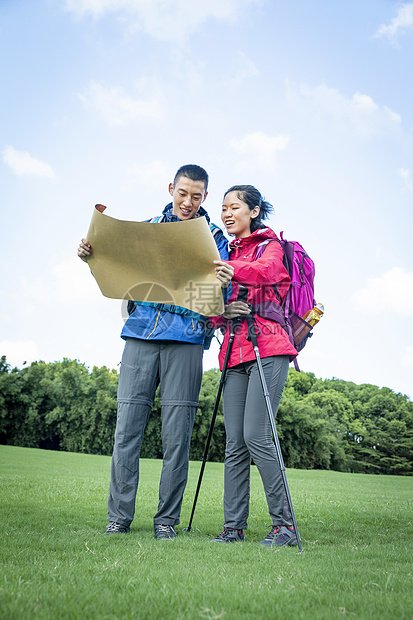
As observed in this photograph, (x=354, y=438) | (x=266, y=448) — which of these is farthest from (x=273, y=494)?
(x=354, y=438)

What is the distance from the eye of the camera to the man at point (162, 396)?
12.0 feet

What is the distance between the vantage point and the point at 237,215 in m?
4.08

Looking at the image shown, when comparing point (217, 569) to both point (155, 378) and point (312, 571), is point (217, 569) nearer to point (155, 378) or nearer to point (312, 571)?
point (312, 571)

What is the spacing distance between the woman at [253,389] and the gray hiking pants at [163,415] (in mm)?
318

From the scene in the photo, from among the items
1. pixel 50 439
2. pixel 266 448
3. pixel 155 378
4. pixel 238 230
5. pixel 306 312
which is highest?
pixel 238 230

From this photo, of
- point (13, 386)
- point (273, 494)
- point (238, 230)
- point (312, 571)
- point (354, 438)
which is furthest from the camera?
point (354, 438)

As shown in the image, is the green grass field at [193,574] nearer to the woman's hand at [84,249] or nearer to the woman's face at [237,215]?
the woman's hand at [84,249]

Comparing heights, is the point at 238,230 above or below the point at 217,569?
above

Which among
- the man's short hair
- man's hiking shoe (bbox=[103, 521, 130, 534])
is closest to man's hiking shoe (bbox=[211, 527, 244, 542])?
man's hiking shoe (bbox=[103, 521, 130, 534])

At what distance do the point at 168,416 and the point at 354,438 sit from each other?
48420mm

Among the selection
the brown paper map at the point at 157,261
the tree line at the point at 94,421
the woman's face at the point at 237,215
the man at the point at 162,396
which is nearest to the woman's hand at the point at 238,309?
the brown paper map at the point at 157,261

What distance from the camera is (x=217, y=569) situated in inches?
94.1

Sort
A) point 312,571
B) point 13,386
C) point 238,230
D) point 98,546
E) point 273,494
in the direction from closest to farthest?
1. point 312,571
2. point 98,546
3. point 273,494
4. point 238,230
5. point 13,386

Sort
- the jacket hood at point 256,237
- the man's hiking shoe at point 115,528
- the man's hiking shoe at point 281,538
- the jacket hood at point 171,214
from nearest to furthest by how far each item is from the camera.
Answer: the man's hiking shoe at point 281,538 < the man's hiking shoe at point 115,528 < the jacket hood at point 256,237 < the jacket hood at point 171,214
